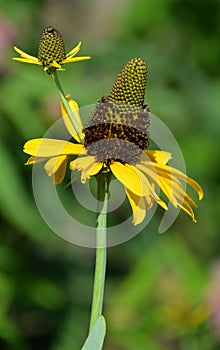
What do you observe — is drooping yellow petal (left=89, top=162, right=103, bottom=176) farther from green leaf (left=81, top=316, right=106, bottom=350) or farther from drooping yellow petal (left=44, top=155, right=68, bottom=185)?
green leaf (left=81, top=316, right=106, bottom=350)

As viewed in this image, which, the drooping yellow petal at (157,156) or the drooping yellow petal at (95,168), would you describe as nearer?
the drooping yellow petal at (95,168)

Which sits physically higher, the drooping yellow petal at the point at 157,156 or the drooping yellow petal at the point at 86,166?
the drooping yellow petal at the point at 86,166

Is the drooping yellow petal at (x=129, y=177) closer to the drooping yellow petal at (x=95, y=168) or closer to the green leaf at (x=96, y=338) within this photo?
the drooping yellow petal at (x=95, y=168)

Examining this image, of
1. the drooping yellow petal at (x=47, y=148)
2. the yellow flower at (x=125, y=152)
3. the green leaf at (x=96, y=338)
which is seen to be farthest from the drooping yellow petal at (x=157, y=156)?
the green leaf at (x=96, y=338)

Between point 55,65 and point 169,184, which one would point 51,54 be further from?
point 169,184

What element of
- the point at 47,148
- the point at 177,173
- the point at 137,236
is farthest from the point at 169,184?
the point at 137,236

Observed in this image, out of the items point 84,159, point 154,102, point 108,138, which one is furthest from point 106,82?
point 84,159
